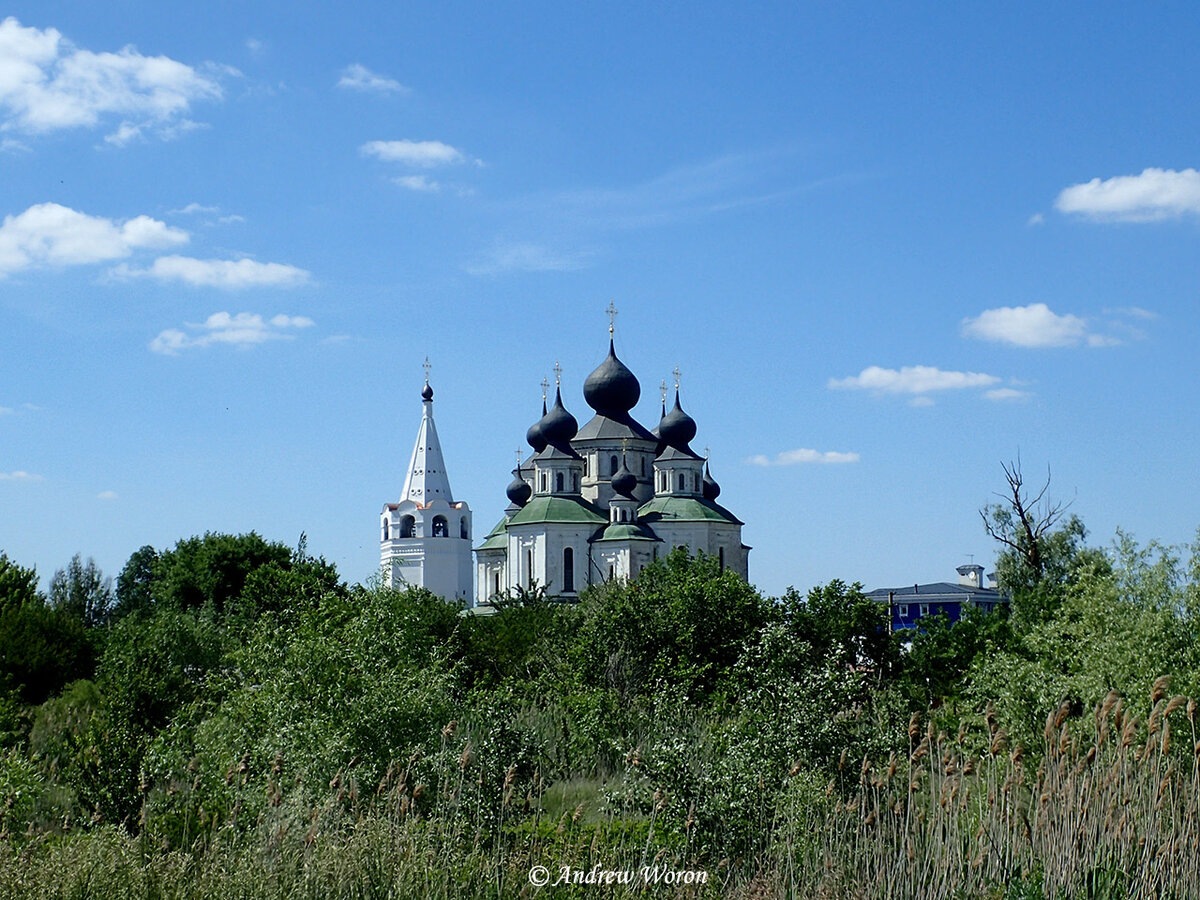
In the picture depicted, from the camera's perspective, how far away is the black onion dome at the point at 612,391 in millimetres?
64375

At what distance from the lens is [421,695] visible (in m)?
10.8

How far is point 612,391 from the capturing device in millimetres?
64375

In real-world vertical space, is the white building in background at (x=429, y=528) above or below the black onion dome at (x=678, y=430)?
below

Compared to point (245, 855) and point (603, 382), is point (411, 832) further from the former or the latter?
point (603, 382)

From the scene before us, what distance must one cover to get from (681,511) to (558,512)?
5609mm

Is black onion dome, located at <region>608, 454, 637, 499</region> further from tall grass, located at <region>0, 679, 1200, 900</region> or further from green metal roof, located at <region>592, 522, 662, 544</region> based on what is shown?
tall grass, located at <region>0, 679, 1200, 900</region>

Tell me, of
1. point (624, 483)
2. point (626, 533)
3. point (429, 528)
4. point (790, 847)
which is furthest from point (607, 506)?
point (790, 847)

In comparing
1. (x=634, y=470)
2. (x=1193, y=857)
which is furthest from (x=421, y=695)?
(x=634, y=470)

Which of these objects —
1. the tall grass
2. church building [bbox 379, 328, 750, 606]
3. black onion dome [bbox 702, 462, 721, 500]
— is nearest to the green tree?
church building [bbox 379, 328, 750, 606]

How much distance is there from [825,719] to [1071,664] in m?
5.46

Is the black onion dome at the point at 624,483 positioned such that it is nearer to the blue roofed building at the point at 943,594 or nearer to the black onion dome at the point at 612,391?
the black onion dome at the point at 612,391

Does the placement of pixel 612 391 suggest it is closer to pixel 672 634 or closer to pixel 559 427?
pixel 559 427

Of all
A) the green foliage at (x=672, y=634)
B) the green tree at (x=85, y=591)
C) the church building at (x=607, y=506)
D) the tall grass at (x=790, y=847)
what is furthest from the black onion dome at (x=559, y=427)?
the tall grass at (x=790, y=847)

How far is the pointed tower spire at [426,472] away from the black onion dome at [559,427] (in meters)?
6.11
